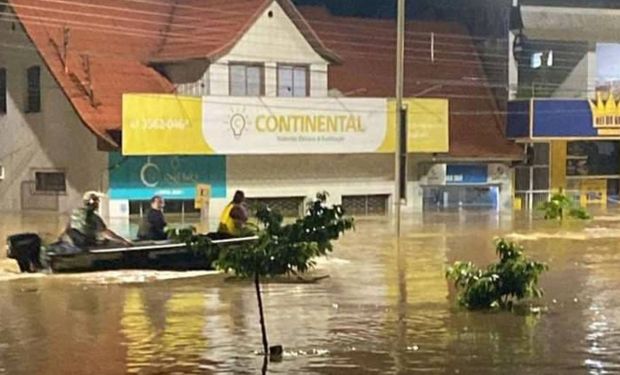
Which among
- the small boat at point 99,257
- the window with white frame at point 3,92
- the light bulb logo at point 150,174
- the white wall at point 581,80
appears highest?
the white wall at point 581,80

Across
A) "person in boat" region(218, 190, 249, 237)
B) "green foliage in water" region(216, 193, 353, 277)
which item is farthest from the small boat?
"green foliage in water" region(216, 193, 353, 277)

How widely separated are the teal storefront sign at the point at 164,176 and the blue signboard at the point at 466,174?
957 cm

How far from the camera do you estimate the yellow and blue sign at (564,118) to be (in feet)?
152

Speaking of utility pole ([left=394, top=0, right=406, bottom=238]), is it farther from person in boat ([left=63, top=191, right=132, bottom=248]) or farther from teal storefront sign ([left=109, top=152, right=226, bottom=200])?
person in boat ([left=63, top=191, right=132, bottom=248])

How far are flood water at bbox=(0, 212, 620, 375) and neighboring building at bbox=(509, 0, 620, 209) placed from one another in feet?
74.8

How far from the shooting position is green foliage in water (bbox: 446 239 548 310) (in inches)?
653

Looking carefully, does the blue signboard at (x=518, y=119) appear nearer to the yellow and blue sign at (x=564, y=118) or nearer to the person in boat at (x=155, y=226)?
the yellow and blue sign at (x=564, y=118)

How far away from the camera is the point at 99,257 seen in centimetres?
2166

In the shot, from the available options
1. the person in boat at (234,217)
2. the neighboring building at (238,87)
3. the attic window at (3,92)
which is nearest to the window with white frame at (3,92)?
the attic window at (3,92)

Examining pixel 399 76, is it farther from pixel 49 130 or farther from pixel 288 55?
pixel 49 130

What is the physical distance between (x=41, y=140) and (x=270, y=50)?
321 inches

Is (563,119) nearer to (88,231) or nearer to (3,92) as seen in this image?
(3,92)

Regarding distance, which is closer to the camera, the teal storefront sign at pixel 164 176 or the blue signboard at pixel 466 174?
the teal storefront sign at pixel 164 176

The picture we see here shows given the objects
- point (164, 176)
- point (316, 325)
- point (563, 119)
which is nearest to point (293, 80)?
point (164, 176)
